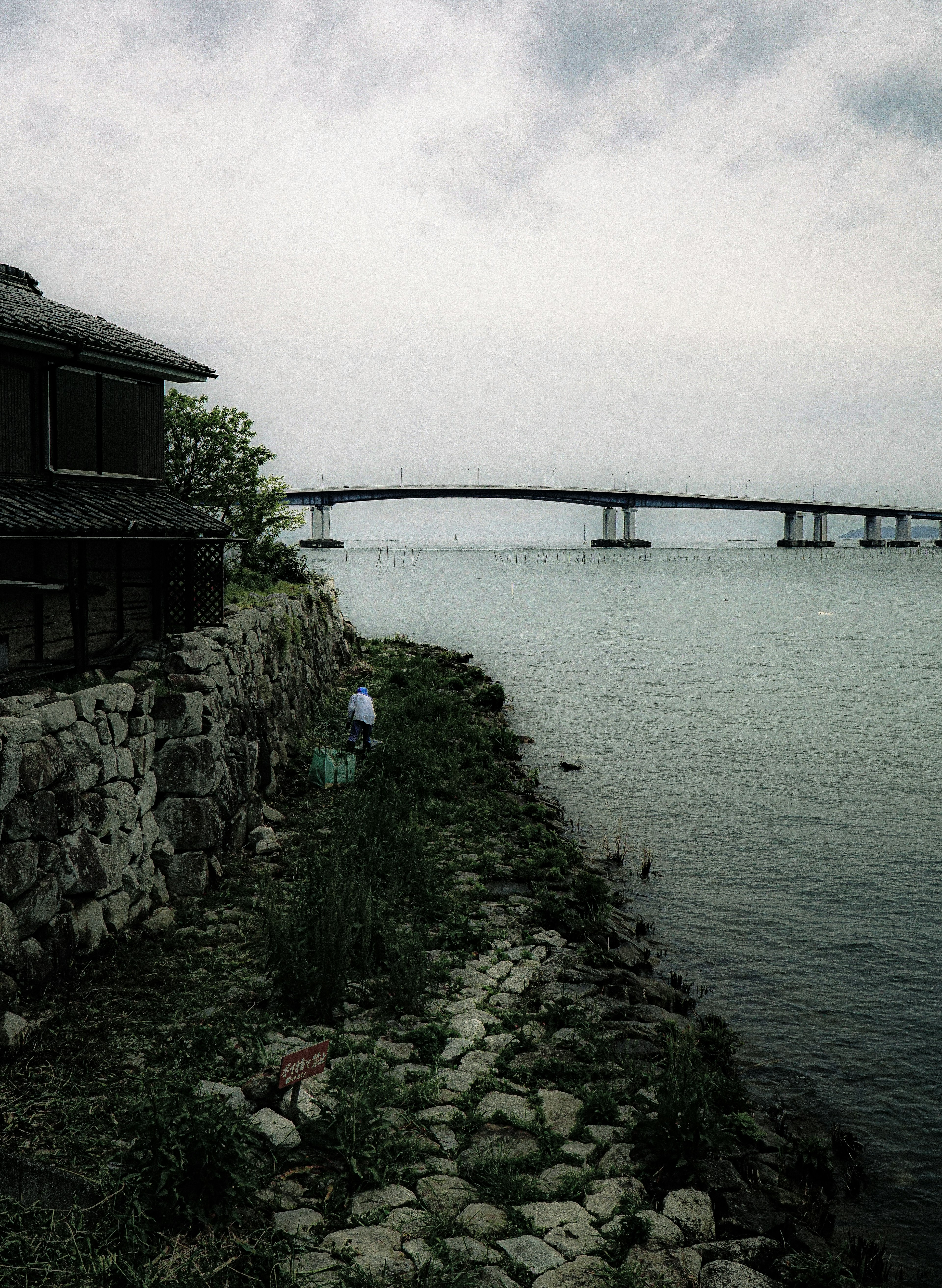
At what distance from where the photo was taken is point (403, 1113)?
30.8ft

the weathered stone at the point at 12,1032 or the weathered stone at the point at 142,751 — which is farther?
the weathered stone at the point at 142,751

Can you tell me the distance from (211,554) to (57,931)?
10.4 meters

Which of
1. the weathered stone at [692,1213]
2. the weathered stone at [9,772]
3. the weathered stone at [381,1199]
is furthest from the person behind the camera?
the weathered stone at [9,772]

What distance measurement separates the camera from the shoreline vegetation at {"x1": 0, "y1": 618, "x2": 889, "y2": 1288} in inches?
289

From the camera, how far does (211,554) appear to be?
2047cm

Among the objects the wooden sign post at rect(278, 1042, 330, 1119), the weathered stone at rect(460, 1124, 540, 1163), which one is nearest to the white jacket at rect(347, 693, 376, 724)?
the weathered stone at rect(460, 1124, 540, 1163)

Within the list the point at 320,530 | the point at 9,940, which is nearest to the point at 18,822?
the point at 9,940

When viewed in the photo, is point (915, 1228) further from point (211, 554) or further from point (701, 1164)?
point (211, 554)

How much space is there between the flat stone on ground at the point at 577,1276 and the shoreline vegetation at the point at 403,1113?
2cm

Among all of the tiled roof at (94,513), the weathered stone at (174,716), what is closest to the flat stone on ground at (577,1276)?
the weathered stone at (174,716)

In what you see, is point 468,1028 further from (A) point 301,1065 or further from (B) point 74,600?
(B) point 74,600

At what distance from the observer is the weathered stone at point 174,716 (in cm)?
1555

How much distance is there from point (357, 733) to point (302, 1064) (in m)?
15.7

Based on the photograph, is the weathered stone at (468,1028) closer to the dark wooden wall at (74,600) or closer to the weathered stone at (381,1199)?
the weathered stone at (381,1199)
